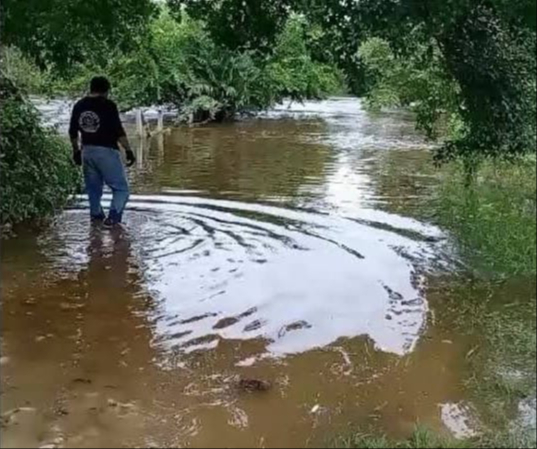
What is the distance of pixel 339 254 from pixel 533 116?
2.79 meters

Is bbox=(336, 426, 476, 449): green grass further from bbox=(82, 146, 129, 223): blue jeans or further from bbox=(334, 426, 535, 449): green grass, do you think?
bbox=(82, 146, 129, 223): blue jeans

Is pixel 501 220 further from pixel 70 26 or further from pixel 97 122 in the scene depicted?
pixel 97 122

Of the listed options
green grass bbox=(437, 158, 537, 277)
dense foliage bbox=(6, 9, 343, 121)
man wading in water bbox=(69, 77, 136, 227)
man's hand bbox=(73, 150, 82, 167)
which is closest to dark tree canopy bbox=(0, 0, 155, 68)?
man wading in water bbox=(69, 77, 136, 227)

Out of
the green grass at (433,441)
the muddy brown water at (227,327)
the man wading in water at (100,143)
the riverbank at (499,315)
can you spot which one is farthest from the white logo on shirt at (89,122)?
the green grass at (433,441)

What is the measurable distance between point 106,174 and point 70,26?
185cm

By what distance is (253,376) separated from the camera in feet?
17.3

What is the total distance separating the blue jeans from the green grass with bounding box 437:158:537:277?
11.6 ft

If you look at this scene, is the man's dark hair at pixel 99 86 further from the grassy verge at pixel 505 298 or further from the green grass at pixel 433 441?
A: the green grass at pixel 433 441

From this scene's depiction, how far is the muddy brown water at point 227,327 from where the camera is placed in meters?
4.64

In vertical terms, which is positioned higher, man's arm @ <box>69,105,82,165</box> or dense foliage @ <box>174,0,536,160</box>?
dense foliage @ <box>174,0,536,160</box>

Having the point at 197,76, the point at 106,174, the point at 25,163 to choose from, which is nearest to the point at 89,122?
the point at 106,174

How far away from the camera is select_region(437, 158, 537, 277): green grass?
16.1 ft

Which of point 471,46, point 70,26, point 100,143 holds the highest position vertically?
point 70,26

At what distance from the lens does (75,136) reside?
923cm
